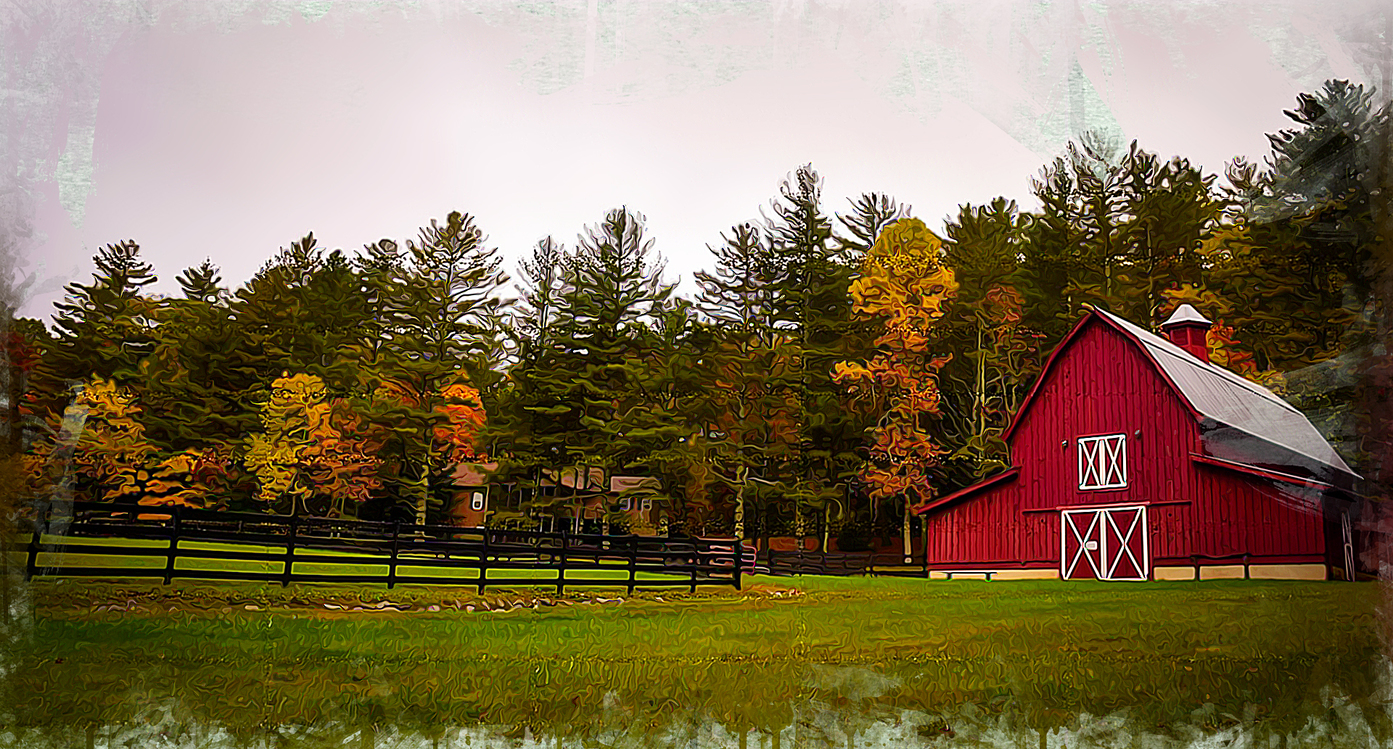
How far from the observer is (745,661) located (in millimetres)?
6621

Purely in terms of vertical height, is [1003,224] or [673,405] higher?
[1003,224]

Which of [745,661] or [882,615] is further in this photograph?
[882,615]

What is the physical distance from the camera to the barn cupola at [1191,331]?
62.0 ft

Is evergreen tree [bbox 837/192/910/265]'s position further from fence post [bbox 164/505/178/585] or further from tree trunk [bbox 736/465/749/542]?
fence post [bbox 164/505/178/585]

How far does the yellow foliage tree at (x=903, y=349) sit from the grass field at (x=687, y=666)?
14857 millimetres

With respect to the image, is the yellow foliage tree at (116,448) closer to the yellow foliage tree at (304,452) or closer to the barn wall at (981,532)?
the yellow foliage tree at (304,452)

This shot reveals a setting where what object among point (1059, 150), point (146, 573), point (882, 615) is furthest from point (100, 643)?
point (1059, 150)

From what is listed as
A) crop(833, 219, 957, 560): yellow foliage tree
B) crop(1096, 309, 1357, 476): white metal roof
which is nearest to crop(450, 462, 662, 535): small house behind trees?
crop(833, 219, 957, 560): yellow foliage tree

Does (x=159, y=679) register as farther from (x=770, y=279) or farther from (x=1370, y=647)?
(x=770, y=279)

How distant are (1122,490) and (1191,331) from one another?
171 inches

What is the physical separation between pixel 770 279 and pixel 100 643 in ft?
72.0

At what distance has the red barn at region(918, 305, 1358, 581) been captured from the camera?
13883mm

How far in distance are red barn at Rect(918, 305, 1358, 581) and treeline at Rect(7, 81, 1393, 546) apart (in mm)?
1153

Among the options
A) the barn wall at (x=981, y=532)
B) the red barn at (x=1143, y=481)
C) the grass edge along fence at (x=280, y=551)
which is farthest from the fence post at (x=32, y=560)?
the barn wall at (x=981, y=532)
